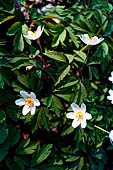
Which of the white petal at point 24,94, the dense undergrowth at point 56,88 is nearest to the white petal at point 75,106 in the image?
the dense undergrowth at point 56,88

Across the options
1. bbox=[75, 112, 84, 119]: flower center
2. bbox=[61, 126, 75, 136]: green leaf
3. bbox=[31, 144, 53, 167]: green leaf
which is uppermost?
bbox=[75, 112, 84, 119]: flower center

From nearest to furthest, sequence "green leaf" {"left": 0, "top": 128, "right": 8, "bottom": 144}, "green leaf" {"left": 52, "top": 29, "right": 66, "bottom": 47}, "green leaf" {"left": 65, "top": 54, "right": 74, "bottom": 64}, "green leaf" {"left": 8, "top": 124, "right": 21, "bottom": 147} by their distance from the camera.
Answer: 1. "green leaf" {"left": 0, "top": 128, "right": 8, "bottom": 144}
2. "green leaf" {"left": 8, "top": 124, "right": 21, "bottom": 147}
3. "green leaf" {"left": 65, "top": 54, "right": 74, "bottom": 64}
4. "green leaf" {"left": 52, "top": 29, "right": 66, "bottom": 47}

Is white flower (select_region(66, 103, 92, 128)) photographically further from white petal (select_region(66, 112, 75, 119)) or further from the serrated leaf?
the serrated leaf

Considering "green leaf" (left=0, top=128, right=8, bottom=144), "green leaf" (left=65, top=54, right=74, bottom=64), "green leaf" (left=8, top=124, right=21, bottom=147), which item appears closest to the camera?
"green leaf" (left=0, top=128, right=8, bottom=144)

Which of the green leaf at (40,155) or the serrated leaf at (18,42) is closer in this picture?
the green leaf at (40,155)

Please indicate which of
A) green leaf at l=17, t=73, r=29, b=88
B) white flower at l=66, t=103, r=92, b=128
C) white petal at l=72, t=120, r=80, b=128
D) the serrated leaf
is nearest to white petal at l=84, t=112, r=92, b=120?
white flower at l=66, t=103, r=92, b=128

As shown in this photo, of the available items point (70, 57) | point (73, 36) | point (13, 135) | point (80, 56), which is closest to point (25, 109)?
point (13, 135)

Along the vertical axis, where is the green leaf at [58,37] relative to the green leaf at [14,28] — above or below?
below

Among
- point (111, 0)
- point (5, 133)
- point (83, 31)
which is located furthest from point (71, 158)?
point (111, 0)

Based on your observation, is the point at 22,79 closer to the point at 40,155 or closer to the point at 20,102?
the point at 20,102

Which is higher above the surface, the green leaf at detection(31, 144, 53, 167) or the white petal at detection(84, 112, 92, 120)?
the white petal at detection(84, 112, 92, 120)

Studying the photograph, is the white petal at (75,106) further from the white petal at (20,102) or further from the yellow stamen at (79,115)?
the white petal at (20,102)

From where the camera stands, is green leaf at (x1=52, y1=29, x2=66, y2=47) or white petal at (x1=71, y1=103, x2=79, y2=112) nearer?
white petal at (x1=71, y1=103, x2=79, y2=112)
